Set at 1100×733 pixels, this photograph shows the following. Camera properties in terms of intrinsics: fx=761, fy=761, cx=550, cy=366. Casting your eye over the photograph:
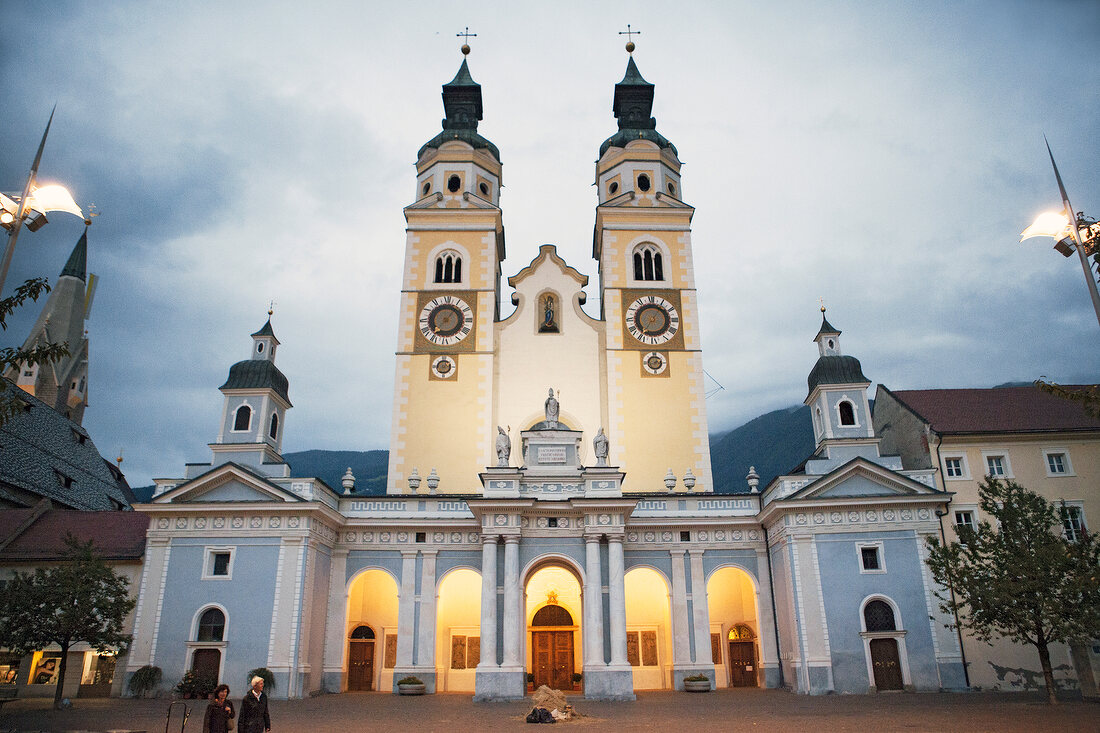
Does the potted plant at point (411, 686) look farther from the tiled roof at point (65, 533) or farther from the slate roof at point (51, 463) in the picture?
the slate roof at point (51, 463)

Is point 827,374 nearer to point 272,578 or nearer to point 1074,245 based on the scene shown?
point 1074,245

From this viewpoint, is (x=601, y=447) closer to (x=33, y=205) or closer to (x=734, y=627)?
(x=734, y=627)

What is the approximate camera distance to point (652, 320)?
37.0 metres

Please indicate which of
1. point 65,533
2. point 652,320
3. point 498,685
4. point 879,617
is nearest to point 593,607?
point 498,685

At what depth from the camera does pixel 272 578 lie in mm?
26469

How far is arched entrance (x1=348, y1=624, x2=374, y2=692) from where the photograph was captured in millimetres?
28844

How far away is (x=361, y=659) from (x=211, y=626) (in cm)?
577

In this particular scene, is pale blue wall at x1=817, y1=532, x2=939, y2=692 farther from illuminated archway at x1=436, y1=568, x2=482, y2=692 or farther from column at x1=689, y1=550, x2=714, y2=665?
illuminated archway at x1=436, y1=568, x2=482, y2=692

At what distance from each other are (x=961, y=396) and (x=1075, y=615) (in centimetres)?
1326

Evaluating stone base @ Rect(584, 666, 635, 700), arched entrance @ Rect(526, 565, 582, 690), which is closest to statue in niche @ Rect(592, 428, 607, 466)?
arched entrance @ Rect(526, 565, 582, 690)

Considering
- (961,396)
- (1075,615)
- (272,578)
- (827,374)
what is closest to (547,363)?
(827,374)

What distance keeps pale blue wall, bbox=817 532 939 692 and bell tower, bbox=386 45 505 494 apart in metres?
15.0

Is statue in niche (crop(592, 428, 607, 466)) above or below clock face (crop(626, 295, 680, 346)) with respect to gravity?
below

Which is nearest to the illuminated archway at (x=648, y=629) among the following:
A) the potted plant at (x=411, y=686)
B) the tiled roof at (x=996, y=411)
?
the potted plant at (x=411, y=686)
